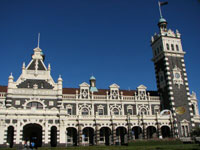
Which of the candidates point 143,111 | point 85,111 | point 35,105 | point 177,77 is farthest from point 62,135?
point 177,77

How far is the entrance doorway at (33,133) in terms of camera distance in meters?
46.3

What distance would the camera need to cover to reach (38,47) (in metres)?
55.2

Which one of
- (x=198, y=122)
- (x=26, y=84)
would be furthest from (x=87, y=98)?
(x=198, y=122)

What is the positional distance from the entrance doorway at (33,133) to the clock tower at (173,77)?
31.5m

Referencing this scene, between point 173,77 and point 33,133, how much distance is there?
3737 cm

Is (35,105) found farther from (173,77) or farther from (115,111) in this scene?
(173,77)

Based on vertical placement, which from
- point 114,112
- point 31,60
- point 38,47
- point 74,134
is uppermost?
point 38,47

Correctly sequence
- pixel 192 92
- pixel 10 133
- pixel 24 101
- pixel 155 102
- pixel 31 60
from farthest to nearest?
pixel 192 92 → pixel 155 102 → pixel 31 60 → pixel 24 101 → pixel 10 133

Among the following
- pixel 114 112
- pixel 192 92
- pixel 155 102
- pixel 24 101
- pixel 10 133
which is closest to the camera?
pixel 10 133

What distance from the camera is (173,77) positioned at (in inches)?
2309

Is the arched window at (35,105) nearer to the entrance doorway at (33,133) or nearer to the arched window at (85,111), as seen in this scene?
the entrance doorway at (33,133)

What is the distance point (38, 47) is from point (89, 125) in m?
23.0

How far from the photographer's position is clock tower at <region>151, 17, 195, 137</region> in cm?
5547

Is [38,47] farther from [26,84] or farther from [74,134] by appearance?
[74,134]
